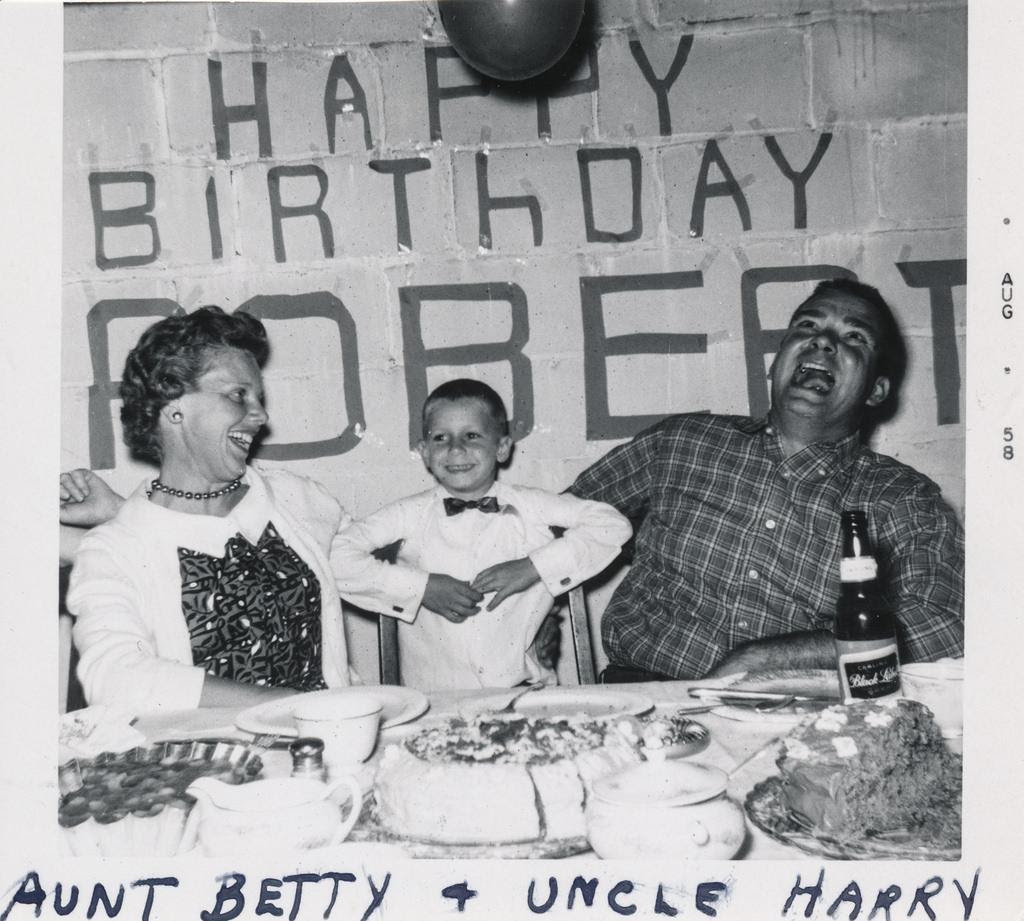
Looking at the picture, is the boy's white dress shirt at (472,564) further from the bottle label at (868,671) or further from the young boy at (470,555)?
the bottle label at (868,671)

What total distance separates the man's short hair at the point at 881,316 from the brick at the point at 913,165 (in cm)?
18

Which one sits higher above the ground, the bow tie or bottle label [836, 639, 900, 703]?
the bow tie

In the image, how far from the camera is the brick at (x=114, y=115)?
73.4 inches

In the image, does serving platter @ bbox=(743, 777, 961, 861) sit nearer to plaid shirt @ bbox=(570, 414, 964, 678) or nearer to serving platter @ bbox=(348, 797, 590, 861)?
serving platter @ bbox=(348, 797, 590, 861)

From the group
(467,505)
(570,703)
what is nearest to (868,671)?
(570,703)

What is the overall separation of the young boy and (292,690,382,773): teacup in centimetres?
69

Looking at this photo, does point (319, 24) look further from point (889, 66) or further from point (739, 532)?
point (739, 532)

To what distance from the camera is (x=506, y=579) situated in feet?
5.81

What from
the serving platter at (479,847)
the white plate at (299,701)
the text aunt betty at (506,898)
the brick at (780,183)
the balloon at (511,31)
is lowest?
the text aunt betty at (506,898)

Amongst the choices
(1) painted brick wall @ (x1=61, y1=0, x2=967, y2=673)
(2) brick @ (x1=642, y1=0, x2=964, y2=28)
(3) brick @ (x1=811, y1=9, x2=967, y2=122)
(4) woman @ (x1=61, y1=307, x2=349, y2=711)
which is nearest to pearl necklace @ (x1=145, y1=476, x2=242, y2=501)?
(4) woman @ (x1=61, y1=307, x2=349, y2=711)

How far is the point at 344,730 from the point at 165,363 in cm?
91

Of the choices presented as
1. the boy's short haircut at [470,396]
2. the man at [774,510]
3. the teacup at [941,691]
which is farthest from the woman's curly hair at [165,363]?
the teacup at [941,691]

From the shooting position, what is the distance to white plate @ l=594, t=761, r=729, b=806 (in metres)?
0.84

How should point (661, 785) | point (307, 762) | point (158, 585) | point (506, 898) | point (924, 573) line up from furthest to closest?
point (924, 573) → point (158, 585) → point (506, 898) → point (307, 762) → point (661, 785)
